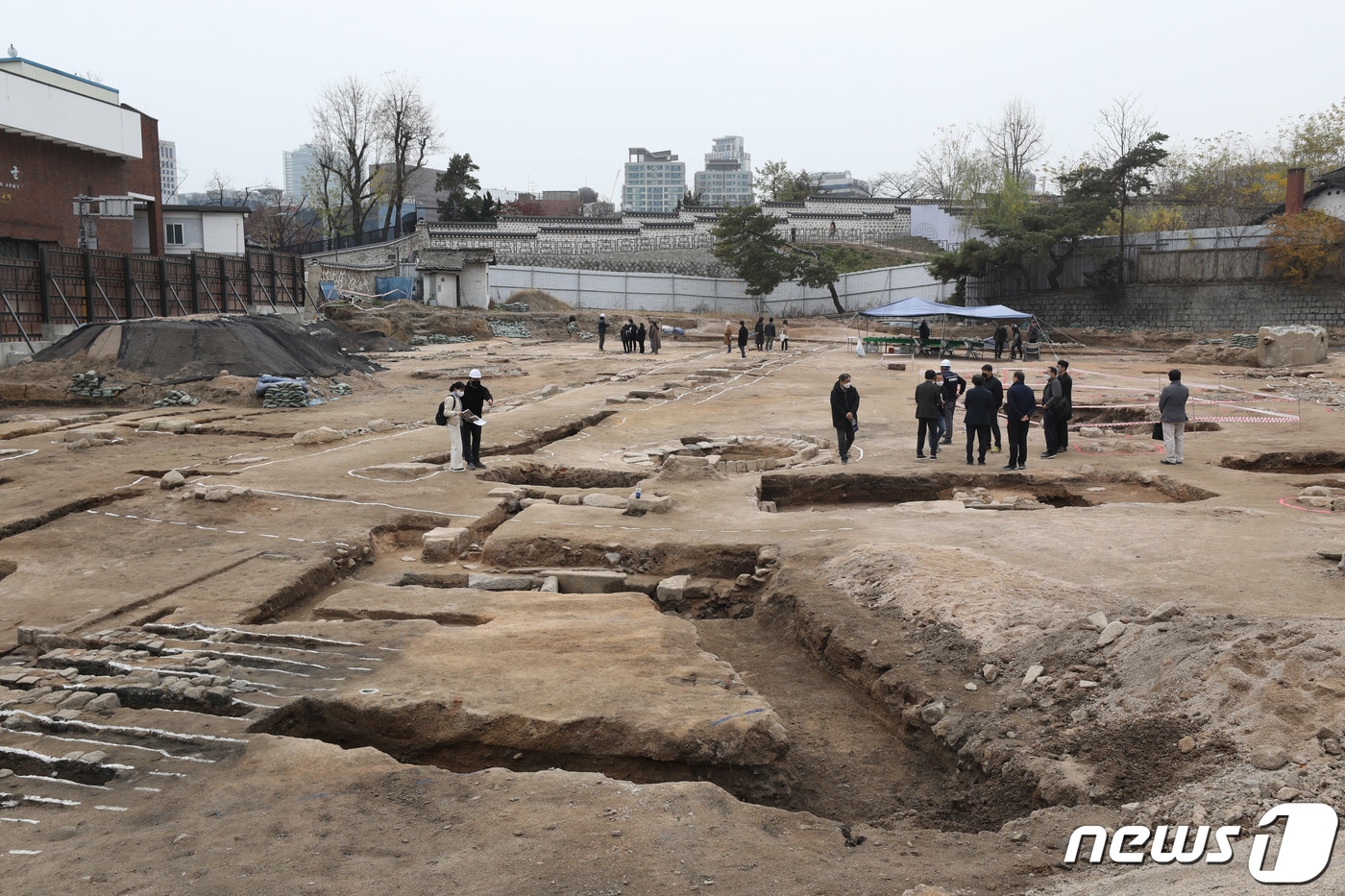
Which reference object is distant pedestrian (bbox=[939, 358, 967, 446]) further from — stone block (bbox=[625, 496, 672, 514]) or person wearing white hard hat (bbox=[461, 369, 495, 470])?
person wearing white hard hat (bbox=[461, 369, 495, 470])

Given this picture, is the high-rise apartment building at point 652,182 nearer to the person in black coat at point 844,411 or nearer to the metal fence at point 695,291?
the metal fence at point 695,291

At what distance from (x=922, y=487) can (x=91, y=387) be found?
54.7ft

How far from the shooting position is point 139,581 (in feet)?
27.3

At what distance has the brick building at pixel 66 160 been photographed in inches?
1152

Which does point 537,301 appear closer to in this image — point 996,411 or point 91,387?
point 91,387

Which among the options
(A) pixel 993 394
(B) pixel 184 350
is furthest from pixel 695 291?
(A) pixel 993 394

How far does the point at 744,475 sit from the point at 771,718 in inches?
299

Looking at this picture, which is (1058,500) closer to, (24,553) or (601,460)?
(601,460)

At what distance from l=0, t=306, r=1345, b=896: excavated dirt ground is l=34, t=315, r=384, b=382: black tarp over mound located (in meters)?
8.20

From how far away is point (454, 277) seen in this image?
4469 cm

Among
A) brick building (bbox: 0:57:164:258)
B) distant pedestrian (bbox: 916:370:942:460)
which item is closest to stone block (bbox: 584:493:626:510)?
distant pedestrian (bbox: 916:370:942:460)

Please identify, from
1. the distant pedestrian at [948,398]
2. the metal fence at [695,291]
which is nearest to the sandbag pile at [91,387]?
the distant pedestrian at [948,398]

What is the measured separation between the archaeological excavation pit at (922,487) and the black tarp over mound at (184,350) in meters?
13.6

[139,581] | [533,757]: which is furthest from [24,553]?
[533,757]
